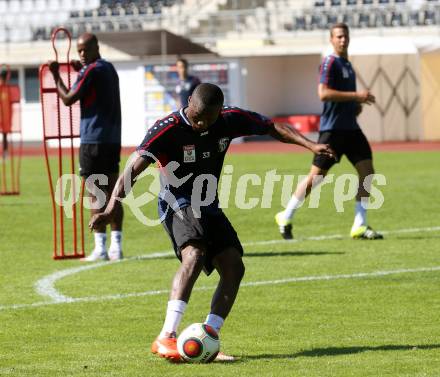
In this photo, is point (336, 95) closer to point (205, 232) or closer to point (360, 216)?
point (360, 216)

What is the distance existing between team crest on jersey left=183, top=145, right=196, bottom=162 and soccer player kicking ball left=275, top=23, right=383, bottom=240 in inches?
244

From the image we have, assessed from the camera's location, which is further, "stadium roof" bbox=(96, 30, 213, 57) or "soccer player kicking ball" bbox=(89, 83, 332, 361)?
"stadium roof" bbox=(96, 30, 213, 57)

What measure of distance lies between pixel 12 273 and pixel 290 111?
35489 mm

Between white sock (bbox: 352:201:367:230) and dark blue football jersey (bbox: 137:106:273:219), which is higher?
dark blue football jersey (bbox: 137:106:273:219)

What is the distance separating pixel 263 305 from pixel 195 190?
195cm

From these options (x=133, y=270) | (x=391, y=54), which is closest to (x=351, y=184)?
(x=133, y=270)

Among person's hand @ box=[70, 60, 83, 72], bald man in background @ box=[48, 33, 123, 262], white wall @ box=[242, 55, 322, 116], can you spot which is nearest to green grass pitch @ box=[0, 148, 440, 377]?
bald man in background @ box=[48, 33, 123, 262]

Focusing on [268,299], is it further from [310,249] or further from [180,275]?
[310,249]

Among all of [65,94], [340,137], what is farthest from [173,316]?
[340,137]

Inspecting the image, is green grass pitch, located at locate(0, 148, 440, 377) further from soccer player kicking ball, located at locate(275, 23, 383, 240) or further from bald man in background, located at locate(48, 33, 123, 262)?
bald man in background, located at locate(48, 33, 123, 262)

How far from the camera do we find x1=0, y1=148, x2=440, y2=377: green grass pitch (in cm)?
689

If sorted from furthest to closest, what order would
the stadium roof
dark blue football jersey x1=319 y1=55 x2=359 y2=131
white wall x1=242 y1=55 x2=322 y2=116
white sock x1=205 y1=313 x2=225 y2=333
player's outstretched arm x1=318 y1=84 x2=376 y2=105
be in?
white wall x1=242 y1=55 x2=322 y2=116
the stadium roof
dark blue football jersey x1=319 y1=55 x2=359 y2=131
player's outstretched arm x1=318 y1=84 x2=376 y2=105
white sock x1=205 y1=313 x2=225 y2=333

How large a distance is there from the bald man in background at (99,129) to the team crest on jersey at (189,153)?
4727mm

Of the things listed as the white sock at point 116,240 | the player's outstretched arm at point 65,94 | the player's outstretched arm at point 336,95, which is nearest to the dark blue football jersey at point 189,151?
the player's outstretched arm at point 65,94
